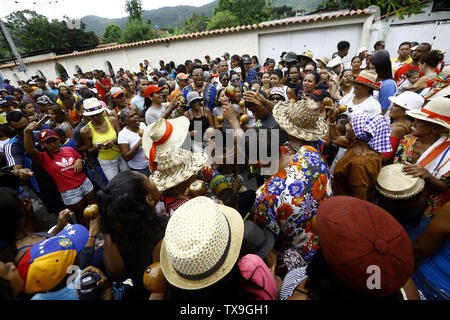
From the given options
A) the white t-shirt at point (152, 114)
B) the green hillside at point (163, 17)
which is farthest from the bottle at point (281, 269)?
the green hillside at point (163, 17)

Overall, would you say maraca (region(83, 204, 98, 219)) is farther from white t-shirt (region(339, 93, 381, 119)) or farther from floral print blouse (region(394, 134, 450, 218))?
white t-shirt (region(339, 93, 381, 119))

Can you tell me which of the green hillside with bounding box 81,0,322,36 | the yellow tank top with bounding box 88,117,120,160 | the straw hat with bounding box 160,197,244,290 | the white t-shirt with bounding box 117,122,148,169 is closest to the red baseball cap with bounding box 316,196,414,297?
the straw hat with bounding box 160,197,244,290

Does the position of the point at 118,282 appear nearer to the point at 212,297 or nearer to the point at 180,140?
the point at 212,297

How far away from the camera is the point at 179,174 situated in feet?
6.29

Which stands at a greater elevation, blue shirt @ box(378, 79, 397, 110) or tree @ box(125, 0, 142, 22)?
tree @ box(125, 0, 142, 22)

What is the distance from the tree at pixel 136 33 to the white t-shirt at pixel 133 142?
49460 mm

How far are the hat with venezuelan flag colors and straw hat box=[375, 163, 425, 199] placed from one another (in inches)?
109

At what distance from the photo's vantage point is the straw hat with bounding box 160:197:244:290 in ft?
3.41

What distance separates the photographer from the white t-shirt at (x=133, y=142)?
345 centimetres

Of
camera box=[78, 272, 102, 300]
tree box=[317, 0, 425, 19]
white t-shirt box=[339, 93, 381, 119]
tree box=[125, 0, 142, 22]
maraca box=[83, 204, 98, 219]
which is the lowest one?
camera box=[78, 272, 102, 300]

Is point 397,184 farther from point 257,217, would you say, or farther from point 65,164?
point 65,164

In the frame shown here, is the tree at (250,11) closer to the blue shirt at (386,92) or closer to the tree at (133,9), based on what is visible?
the tree at (133,9)
